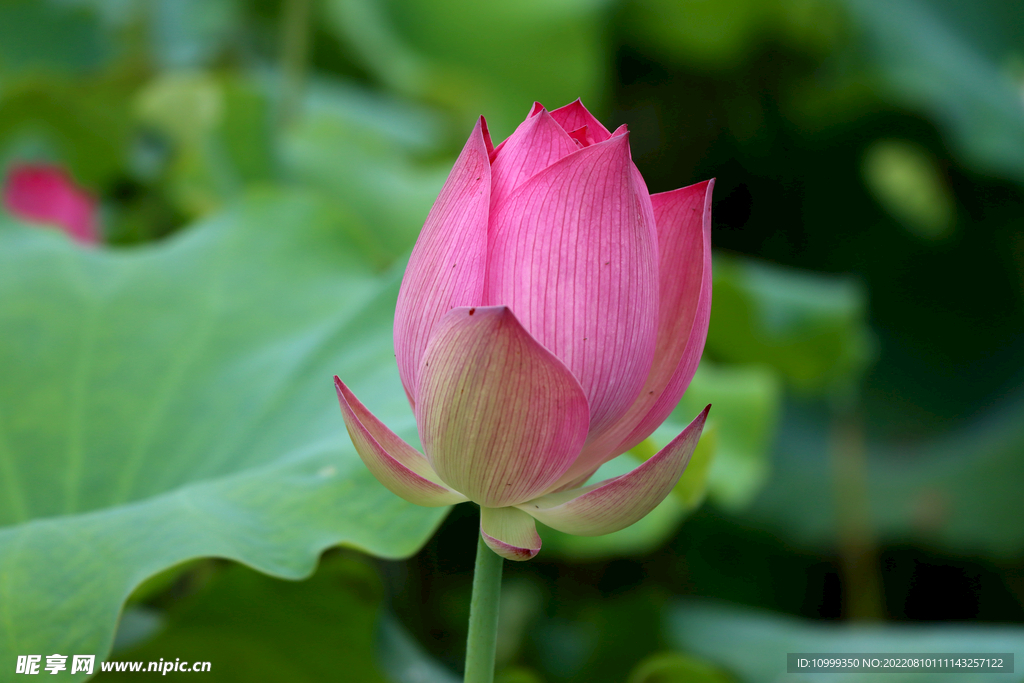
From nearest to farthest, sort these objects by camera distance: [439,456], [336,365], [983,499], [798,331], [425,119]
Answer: [439,456]
[336,365]
[798,331]
[983,499]
[425,119]

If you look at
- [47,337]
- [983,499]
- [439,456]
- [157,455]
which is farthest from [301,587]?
[983,499]

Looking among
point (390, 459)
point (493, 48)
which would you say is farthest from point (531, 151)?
point (493, 48)

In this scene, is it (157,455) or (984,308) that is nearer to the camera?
(157,455)

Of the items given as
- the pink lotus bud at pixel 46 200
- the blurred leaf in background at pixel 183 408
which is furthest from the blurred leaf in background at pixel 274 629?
the pink lotus bud at pixel 46 200

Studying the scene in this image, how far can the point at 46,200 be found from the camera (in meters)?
1.06

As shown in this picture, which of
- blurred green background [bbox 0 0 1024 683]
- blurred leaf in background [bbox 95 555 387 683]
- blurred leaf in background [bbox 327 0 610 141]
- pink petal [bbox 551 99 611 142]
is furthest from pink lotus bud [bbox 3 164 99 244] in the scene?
blurred leaf in background [bbox 327 0 610 141]

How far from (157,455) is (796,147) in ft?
5.89

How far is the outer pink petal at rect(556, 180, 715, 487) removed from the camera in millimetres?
398

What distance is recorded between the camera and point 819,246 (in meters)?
2.02

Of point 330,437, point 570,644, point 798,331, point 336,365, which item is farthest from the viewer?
point 798,331

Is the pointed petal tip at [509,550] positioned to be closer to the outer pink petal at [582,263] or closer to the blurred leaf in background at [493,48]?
the outer pink petal at [582,263]

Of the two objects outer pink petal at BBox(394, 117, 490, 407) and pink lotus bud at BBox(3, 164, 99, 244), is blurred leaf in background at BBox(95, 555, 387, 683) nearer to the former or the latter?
outer pink petal at BBox(394, 117, 490, 407)

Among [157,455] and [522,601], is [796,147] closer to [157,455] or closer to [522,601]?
[522,601]

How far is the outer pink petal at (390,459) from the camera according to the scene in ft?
1.19
